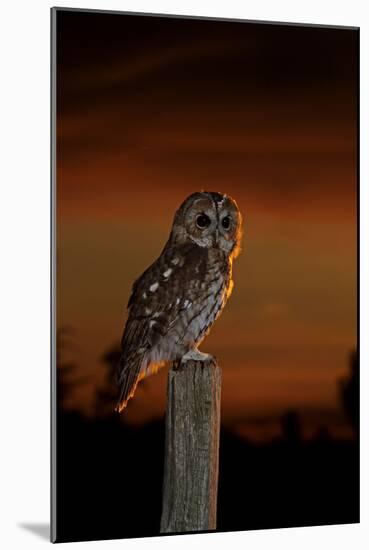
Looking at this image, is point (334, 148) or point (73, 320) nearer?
point (73, 320)

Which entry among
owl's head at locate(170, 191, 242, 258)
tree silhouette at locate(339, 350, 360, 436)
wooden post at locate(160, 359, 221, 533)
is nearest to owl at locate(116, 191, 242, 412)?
owl's head at locate(170, 191, 242, 258)

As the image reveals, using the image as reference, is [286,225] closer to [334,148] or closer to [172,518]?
[334,148]

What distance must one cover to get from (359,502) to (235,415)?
0.79 meters

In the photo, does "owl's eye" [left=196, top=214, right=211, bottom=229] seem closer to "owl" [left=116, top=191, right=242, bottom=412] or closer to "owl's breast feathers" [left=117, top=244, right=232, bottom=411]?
"owl" [left=116, top=191, right=242, bottom=412]

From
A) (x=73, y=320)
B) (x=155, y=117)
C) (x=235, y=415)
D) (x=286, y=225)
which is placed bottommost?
(x=235, y=415)

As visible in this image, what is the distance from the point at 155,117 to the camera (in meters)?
7.02

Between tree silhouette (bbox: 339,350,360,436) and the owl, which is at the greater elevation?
the owl

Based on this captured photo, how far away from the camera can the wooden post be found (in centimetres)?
689

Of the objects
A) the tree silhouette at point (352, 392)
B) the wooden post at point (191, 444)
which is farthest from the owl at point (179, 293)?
the tree silhouette at point (352, 392)

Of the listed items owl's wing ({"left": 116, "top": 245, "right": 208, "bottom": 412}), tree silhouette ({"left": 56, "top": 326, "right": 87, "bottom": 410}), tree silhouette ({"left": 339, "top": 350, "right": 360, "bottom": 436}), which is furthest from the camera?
tree silhouette ({"left": 339, "top": 350, "right": 360, "bottom": 436})

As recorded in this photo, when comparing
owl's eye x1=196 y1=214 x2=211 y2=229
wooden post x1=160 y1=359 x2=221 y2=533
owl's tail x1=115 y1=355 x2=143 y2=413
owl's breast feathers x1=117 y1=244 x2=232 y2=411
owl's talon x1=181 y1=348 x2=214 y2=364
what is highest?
owl's eye x1=196 y1=214 x2=211 y2=229

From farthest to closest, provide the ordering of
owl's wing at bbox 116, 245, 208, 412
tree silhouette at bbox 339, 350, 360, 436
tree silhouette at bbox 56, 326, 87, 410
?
tree silhouette at bbox 339, 350, 360, 436
owl's wing at bbox 116, 245, 208, 412
tree silhouette at bbox 56, 326, 87, 410

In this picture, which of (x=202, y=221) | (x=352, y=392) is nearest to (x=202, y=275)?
(x=202, y=221)

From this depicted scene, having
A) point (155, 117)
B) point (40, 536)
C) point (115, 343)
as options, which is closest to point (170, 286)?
point (115, 343)
